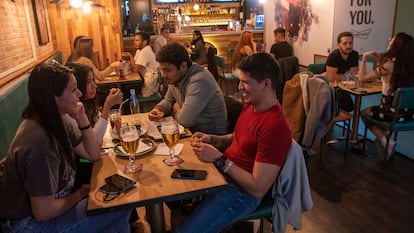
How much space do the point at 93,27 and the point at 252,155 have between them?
585cm

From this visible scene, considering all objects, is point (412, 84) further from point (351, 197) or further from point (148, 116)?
point (148, 116)

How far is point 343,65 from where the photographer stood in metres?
4.16

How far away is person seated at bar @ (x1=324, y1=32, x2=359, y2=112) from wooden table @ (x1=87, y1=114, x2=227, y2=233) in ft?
9.30

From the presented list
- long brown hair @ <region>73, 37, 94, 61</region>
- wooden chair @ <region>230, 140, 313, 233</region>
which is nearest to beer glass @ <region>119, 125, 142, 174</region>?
wooden chair @ <region>230, 140, 313, 233</region>

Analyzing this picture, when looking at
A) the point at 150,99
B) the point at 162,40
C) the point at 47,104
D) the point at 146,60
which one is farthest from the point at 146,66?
the point at 47,104

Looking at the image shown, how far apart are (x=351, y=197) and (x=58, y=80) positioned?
260 cm

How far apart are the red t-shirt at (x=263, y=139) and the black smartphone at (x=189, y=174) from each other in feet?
0.93

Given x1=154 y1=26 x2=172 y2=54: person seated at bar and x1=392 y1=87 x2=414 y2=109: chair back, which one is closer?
x1=392 y1=87 x2=414 y2=109: chair back

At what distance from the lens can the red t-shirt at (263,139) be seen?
5.24 ft

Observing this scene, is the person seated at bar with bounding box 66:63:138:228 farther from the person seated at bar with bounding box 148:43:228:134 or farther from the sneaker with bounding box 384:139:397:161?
the sneaker with bounding box 384:139:397:161

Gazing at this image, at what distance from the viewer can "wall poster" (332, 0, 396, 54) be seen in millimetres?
4910

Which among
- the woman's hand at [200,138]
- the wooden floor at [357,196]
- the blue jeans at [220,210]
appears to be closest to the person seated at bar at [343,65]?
the wooden floor at [357,196]

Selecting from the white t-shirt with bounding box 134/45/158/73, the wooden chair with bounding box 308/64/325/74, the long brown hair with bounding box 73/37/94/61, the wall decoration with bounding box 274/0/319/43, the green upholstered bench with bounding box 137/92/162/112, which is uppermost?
the wall decoration with bounding box 274/0/319/43

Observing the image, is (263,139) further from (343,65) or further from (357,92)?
(343,65)
